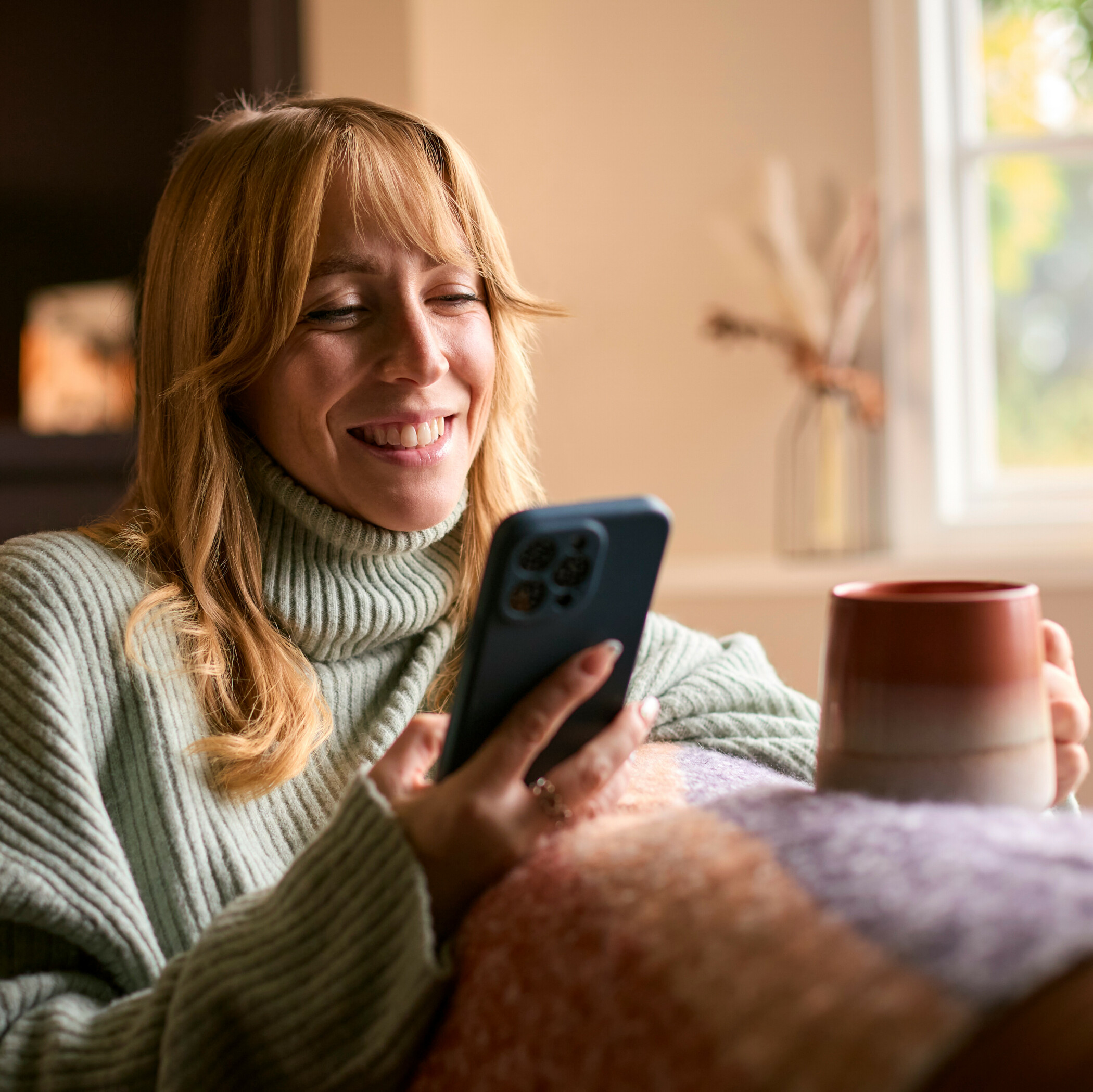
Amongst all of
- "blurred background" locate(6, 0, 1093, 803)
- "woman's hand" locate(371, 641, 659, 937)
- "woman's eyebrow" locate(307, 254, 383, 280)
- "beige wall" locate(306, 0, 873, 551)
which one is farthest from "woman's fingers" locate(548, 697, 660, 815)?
"beige wall" locate(306, 0, 873, 551)

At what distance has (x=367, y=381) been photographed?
101 cm

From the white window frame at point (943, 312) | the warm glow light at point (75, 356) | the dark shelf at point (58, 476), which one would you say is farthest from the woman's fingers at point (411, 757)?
the warm glow light at point (75, 356)

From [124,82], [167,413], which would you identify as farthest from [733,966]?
[124,82]

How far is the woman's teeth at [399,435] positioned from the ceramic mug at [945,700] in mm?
518

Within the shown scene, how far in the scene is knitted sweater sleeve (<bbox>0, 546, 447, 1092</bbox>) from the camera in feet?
2.00

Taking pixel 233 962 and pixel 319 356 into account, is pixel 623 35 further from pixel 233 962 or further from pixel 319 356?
pixel 233 962

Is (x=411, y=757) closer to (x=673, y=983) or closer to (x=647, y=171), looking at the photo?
(x=673, y=983)

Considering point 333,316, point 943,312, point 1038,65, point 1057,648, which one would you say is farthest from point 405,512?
point 1038,65

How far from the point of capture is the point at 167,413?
1074 millimetres

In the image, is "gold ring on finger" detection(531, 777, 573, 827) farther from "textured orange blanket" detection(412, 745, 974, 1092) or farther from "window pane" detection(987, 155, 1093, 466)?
"window pane" detection(987, 155, 1093, 466)

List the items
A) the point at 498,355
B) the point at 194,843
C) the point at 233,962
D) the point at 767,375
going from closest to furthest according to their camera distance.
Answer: the point at 233,962 < the point at 194,843 < the point at 498,355 < the point at 767,375

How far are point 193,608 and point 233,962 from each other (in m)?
0.38

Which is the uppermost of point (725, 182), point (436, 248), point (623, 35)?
point (623, 35)

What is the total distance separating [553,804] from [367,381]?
0.48m
